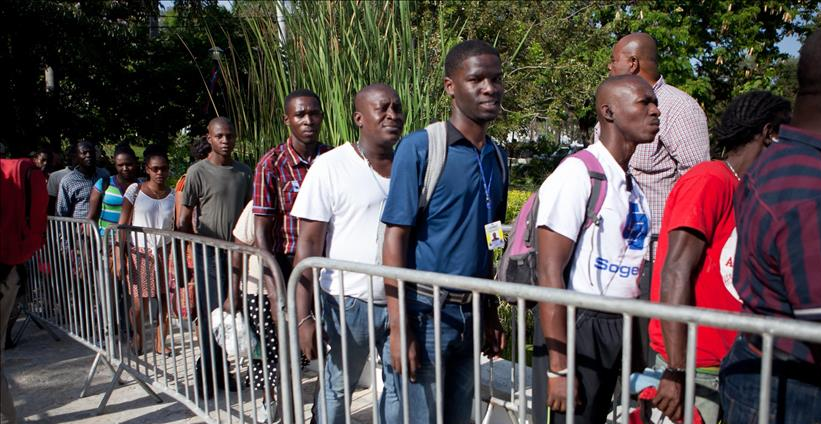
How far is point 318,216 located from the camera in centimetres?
295

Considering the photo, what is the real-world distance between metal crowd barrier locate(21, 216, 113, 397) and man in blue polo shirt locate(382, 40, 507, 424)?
2.84 m

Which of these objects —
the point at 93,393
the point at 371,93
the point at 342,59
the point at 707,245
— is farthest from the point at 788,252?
the point at 93,393

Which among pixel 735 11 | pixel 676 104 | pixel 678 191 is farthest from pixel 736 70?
pixel 678 191

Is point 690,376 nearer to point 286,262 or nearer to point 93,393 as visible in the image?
point 286,262

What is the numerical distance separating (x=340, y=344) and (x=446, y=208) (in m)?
0.90

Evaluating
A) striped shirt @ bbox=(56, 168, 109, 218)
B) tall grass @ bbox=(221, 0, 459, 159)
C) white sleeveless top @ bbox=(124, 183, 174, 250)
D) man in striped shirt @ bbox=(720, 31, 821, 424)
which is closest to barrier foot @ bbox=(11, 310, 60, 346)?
striped shirt @ bbox=(56, 168, 109, 218)

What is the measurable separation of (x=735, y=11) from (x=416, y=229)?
21.5 metres

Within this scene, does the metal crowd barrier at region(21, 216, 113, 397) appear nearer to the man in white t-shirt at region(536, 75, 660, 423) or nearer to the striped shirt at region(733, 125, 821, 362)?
the man in white t-shirt at region(536, 75, 660, 423)

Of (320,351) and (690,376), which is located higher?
(690,376)

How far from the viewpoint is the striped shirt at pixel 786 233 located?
1.62 metres

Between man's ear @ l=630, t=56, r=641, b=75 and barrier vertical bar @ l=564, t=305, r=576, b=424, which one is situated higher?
man's ear @ l=630, t=56, r=641, b=75

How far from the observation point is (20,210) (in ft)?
12.2

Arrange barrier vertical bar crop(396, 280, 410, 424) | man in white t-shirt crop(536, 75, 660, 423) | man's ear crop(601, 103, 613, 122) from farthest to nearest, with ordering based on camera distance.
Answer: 1. man's ear crop(601, 103, 613, 122)
2. barrier vertical bar crop(396, 280, 410, 424)
3. man in white t-shirt crop(536, 75, 660, 423)

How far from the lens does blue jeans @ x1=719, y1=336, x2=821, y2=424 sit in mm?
1671
